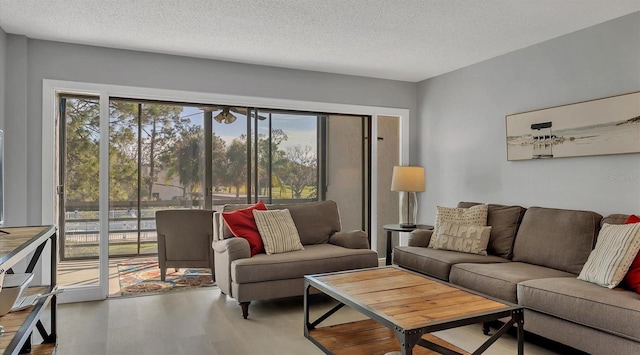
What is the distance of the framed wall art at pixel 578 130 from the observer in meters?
3.17

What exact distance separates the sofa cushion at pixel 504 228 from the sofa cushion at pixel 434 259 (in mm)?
124

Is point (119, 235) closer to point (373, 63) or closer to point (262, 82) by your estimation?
point (262, 82)

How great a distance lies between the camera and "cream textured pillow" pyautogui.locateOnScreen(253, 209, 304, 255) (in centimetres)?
382

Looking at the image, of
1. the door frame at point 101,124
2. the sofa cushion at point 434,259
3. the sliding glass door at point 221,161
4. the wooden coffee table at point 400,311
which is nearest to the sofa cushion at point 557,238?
the sofa cushion at point 434,259

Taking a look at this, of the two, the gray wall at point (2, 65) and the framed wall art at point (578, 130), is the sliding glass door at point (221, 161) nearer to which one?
the gray wall at point (2, 65)

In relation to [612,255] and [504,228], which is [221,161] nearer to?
[504,228]

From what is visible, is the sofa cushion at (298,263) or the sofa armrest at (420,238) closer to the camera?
the sofa cushion at (298,263)

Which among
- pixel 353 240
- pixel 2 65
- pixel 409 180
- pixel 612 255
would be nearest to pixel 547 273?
pixel 612 255

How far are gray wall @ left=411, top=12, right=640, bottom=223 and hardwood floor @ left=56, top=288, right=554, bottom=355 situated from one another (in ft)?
4.80

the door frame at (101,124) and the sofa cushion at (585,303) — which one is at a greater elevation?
the door frame at (101,124)

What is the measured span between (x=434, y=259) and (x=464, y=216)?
0.71 m

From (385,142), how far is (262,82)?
1.84 metres

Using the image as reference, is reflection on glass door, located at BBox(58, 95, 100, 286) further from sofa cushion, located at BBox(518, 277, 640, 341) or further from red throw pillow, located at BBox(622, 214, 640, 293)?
red throw pillow, located at BBox(622, 214, 640, 293)

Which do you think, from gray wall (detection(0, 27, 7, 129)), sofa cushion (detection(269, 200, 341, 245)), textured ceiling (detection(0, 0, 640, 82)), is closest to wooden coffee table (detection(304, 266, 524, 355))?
sofa cushion (detection(269, 200, 341, 245))
